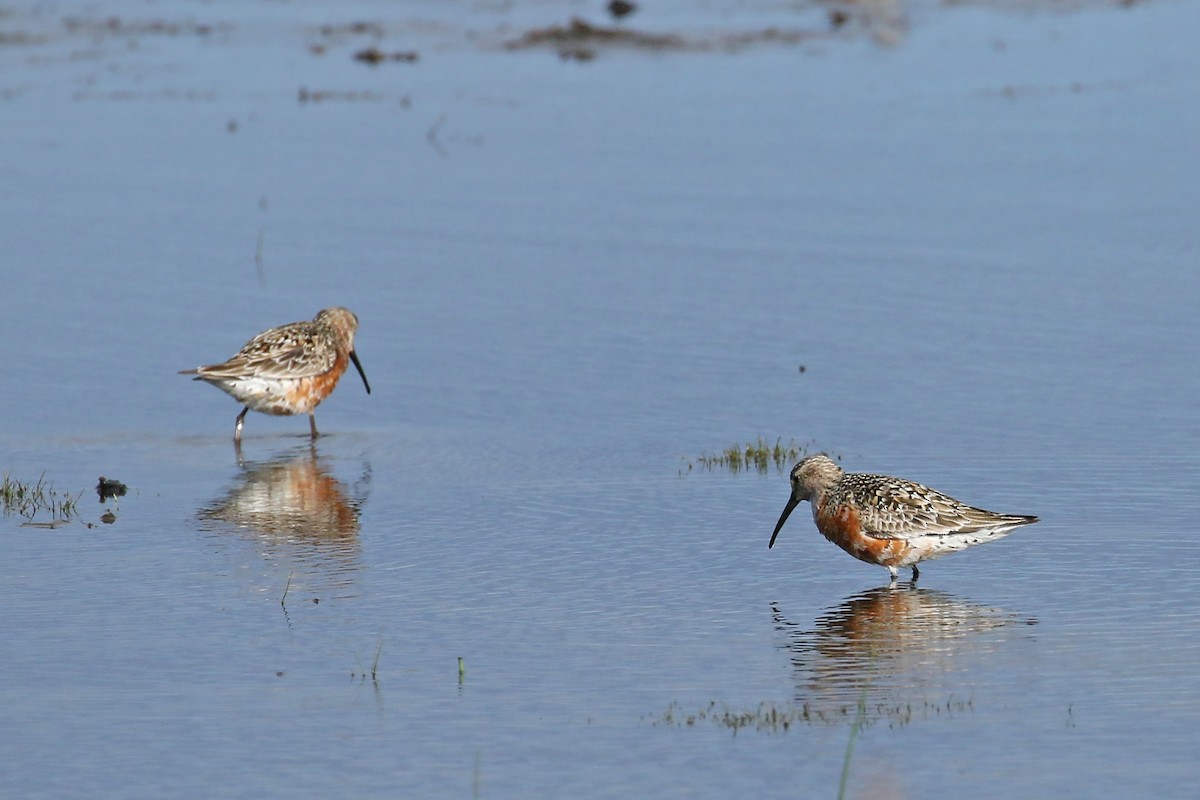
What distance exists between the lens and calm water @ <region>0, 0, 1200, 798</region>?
388 inches

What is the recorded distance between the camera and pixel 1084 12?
3984cm

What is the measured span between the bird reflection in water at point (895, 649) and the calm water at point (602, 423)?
1.7 inches

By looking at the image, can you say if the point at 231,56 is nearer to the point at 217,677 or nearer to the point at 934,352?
the point at 934,352

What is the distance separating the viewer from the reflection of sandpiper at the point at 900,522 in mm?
12586

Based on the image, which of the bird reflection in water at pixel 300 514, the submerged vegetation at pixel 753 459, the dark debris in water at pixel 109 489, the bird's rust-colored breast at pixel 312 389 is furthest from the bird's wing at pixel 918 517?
the bird's rust-colored breast at pixel 312 389

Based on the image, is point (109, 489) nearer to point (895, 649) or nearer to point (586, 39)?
point (895, 649)

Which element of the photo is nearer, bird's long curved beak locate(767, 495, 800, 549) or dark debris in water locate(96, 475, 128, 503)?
bird's long curved beak locate(767, 495, 800, 549)

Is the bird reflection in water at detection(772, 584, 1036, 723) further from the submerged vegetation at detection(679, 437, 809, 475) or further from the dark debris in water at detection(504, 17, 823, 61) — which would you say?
the dark debris in water at detection(504, 17, 823, 61)

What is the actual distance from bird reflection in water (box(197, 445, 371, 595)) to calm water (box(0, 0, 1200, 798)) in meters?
0.05

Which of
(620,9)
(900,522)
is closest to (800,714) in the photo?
(900,522)

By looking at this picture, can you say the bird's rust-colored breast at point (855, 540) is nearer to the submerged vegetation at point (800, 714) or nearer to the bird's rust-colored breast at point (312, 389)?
the submerged vegetation at point (800, 714)

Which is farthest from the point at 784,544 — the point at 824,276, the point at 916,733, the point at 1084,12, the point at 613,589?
the point at 1084,12

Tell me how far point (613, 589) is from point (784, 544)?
187 cm

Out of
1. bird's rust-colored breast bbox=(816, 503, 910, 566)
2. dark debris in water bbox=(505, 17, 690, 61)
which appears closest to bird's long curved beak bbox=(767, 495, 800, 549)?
bird's rust-colored breast bbox=(816, 503, 910, 566)
